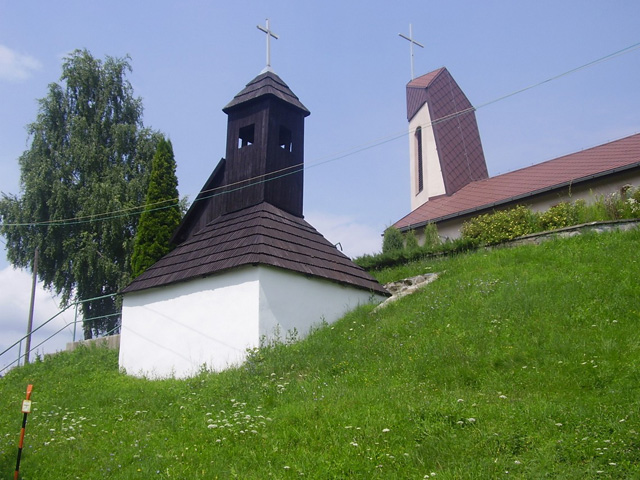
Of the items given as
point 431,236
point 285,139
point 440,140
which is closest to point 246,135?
point 285,139

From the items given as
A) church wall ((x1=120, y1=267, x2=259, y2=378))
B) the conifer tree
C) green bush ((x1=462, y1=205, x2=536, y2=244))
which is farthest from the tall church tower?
church wall ((x1=120, y1=267, x2=259, y2=378))

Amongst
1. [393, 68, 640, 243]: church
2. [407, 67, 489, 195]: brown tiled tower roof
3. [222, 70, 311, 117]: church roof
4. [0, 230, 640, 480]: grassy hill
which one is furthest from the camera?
[407, 67, 489, 195]: brown tiled tower roof

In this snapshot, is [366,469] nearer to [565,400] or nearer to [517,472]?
[517,472]

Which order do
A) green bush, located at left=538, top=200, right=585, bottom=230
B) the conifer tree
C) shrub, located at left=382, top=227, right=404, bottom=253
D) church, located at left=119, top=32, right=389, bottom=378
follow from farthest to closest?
1. shrub, located at left=382, top=227, right=404, bottom=253
2. the conifer tree
3. green bush, located at left=538, top=200, right=585, bottom=230
4. church, located at left=119, top=32, right=389, bottom=378

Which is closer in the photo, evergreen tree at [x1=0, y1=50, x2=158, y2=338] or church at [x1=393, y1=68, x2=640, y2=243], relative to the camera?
church at [x1=393, y1=68, x2=640, y2=243]

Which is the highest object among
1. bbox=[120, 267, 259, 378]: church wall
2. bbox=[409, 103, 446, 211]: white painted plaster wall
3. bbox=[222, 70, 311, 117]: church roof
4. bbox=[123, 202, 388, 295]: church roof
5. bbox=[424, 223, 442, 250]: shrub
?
bbox=[409, 103, 446, 211]: white painted plaster wall

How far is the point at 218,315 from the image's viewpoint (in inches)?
557

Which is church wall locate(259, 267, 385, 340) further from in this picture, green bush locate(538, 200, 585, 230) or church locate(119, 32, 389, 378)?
green bush locate(538, 200, 585, 230)

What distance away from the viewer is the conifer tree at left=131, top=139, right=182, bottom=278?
62.6ft

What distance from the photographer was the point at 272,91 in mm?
17969

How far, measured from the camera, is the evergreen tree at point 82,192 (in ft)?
82.4

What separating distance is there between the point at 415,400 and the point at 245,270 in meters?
6.19

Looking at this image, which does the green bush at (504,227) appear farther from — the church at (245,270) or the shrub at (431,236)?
the church at (245,270)

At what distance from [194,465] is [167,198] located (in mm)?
13327
